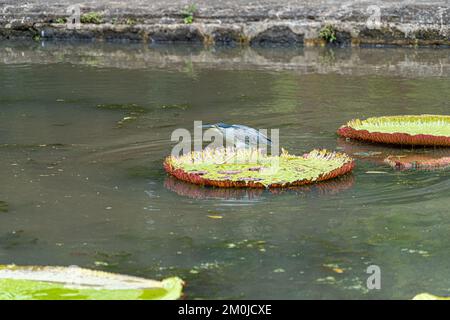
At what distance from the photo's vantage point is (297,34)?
14758 mm

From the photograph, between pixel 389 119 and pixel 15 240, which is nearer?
pixel 15 240

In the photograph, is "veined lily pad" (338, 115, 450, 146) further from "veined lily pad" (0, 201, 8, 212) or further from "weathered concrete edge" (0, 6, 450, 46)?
"weathered concrete edge" (0, 6, 450, 46)

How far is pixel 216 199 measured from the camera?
534cm

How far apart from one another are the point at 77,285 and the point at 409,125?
13.0 feet

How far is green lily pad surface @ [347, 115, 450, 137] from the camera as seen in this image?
6.94 meters

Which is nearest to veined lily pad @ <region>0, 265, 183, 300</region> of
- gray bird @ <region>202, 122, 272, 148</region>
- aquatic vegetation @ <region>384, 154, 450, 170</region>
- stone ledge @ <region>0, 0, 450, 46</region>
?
gray bird @ <region>202, 122, 272, 148</region>

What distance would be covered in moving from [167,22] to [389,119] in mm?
8491

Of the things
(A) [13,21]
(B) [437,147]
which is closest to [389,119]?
(B) [437,147]

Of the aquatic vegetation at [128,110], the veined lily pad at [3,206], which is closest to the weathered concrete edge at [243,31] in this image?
the aquatic vegetation at [128,110]

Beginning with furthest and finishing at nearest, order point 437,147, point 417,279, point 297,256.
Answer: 1. point 437,147
2. point 297,256
3. point 417,279

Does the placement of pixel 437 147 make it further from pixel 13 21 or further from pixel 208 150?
pixel 13 21

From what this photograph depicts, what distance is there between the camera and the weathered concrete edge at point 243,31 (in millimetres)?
14242

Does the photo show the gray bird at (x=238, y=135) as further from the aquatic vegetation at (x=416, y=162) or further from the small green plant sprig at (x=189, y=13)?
the small green plant sprig at (x=189, y=13)

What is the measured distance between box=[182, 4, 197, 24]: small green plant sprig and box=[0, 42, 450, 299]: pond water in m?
4.82
